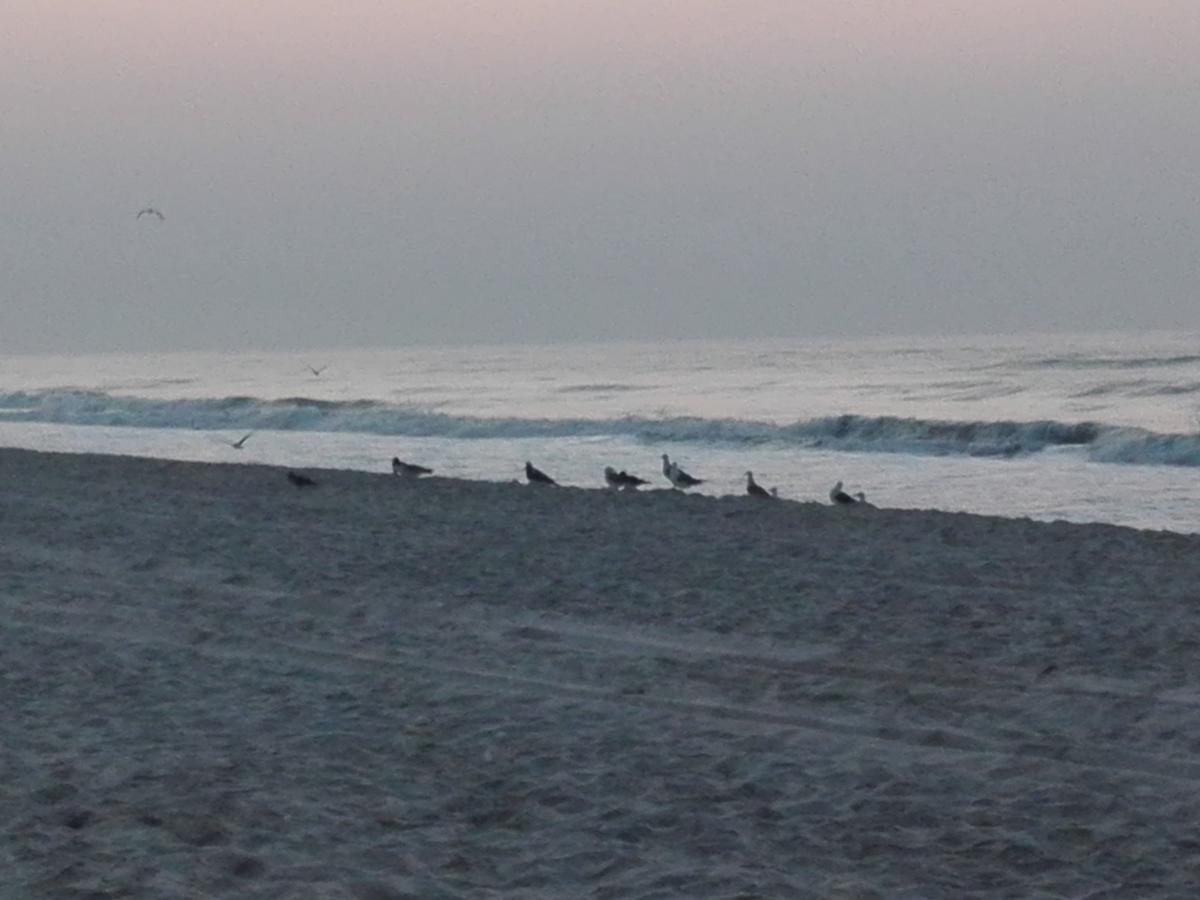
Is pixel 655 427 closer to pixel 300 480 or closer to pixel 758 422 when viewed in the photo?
pixel 758 422

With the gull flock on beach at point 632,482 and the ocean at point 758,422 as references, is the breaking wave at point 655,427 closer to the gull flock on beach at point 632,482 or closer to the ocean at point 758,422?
the ocean at point 758,422

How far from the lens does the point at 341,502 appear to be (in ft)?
54.0

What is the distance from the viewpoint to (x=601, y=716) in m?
6.93

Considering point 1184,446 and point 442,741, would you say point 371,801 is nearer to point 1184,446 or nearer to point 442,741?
point 442,741

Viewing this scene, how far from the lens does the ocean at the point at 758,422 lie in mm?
22531

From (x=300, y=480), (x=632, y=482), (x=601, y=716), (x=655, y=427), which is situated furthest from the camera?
(x=655, y=427)

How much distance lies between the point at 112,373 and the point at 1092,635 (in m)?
80.6

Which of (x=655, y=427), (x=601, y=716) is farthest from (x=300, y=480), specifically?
(x=655, y=427)

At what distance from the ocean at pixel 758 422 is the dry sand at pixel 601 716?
23.4ft

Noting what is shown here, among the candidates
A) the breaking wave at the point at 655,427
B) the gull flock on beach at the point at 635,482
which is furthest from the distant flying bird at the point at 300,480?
the breaking wave at the point at 655,427

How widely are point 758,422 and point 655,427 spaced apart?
7.19ft

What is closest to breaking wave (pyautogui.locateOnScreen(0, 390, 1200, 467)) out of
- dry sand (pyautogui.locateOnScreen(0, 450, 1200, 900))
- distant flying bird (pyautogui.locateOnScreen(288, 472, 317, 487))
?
distant flying bird (pyautogui.locateOnScreen(288, 472, 317, 487))

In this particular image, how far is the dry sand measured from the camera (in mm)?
4922

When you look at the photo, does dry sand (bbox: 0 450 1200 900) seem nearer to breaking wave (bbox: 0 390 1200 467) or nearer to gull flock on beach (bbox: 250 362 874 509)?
gull flock on beach (bbox: 250 362 874 509)
